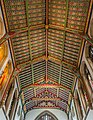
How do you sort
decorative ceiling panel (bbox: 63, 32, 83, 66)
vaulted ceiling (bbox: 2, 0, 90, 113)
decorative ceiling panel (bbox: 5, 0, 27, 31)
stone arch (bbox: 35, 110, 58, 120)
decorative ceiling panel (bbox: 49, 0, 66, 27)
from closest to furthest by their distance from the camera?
decorative ceiling panel (bbox: 5, 0, 27, 31) < vaulted ceiling (bbox: 2, 0, 90, 113) < decorative ceiling panel (bbox: 49, 0, 66, 27) < decorative ceiling panel (bbox: 63, 32, 83, 66) < stone arch (bbox: 35, 110, 58, 120)

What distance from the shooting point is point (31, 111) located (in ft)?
80.1

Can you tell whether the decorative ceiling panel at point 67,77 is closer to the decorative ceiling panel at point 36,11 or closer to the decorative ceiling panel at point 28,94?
the decorative ceiling panel at point 28,94

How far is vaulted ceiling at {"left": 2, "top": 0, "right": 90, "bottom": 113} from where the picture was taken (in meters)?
12.3

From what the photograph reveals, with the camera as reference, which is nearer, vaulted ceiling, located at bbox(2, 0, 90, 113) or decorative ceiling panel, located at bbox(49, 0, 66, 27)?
vaulted ceiling, located at bbox(2, 0, 90, 113)

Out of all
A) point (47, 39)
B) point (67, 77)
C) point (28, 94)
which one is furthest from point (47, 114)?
point (47, 39)

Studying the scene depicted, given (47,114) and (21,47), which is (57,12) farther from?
(47,114)

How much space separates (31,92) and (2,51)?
9519 millimetres

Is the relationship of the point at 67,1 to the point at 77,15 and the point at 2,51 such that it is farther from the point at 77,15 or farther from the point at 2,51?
the point at 2,51

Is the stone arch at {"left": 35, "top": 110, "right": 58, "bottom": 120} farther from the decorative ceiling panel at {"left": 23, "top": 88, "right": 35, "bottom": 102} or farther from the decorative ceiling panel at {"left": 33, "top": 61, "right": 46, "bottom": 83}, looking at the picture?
the decorative ceiling panel at {"left": 33, "top": 61, "right": 46, "bottom": 83}

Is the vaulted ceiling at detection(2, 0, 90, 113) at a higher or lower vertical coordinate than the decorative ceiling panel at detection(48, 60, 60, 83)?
higher

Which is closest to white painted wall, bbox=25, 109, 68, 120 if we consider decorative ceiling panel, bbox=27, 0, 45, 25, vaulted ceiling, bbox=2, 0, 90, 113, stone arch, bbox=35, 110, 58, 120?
stone arch, bbox=35, 110, 58, 120

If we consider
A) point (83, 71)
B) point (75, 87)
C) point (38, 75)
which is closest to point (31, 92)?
point (38, 75)

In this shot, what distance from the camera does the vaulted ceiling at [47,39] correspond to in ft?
40.4

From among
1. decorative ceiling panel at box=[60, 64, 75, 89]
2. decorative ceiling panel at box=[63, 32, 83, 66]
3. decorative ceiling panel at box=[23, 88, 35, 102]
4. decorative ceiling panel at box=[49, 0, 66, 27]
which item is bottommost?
decorative ceiling panel at box=[23, 88, 35, 102]
